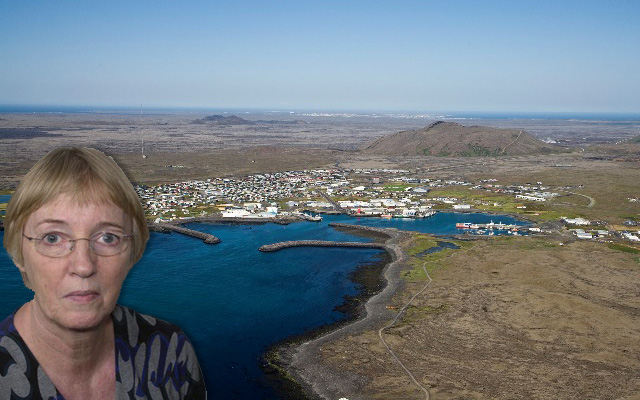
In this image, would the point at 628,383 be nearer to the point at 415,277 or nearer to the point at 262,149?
the point at 415,277

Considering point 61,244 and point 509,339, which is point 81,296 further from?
point 509,339

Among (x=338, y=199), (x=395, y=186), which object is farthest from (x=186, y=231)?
(x=395, y=186)

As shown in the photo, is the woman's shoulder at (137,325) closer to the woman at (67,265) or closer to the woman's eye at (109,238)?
the woman at (67,265)

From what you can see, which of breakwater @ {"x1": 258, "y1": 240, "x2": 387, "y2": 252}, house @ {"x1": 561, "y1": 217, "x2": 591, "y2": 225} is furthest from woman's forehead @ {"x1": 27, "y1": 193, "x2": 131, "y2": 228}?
house @ {"x1": 561, "y1": 217, "x2": 591, "y2": 225}

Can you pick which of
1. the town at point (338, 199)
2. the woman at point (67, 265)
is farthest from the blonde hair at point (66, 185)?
the town at point (338, 199)

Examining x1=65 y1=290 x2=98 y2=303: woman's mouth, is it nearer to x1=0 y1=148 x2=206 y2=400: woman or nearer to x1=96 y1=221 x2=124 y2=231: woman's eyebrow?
x1=0 y1=148 x2=206 y2=400: woman

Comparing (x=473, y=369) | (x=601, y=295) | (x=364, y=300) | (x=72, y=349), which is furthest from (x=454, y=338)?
(x=72, y=349)
